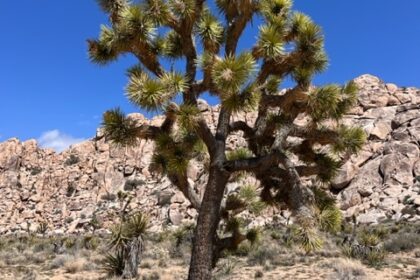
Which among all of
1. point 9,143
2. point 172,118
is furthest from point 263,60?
point 9,143

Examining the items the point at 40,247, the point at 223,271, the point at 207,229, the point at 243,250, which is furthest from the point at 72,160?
the point at 207,229

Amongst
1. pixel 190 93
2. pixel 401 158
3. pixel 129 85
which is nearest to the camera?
pixel 129 85

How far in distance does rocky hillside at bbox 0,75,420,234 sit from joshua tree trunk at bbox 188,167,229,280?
18.4 metres

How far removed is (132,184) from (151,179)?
1668mm

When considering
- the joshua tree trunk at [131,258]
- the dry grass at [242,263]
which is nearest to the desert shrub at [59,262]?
the dry grass at [242,263]

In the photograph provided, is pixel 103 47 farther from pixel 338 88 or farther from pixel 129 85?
pixel 338 88

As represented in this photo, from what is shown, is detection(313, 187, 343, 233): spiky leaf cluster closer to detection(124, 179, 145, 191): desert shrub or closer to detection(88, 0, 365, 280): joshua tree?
detection(88, 0, 365, 280): joshua tree

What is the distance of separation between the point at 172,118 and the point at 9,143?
44.4 m

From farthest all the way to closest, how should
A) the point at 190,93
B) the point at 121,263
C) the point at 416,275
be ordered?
the point at 121,263 < the point at 416,275 < the point at 190,93

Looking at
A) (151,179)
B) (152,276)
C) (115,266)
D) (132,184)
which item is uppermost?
(151,179)

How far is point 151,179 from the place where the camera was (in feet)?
131

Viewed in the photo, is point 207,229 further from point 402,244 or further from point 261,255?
point 402,244

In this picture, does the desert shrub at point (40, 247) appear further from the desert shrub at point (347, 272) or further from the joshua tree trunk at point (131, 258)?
the desert shrub at point (347, 272)

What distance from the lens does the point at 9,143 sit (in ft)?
154
